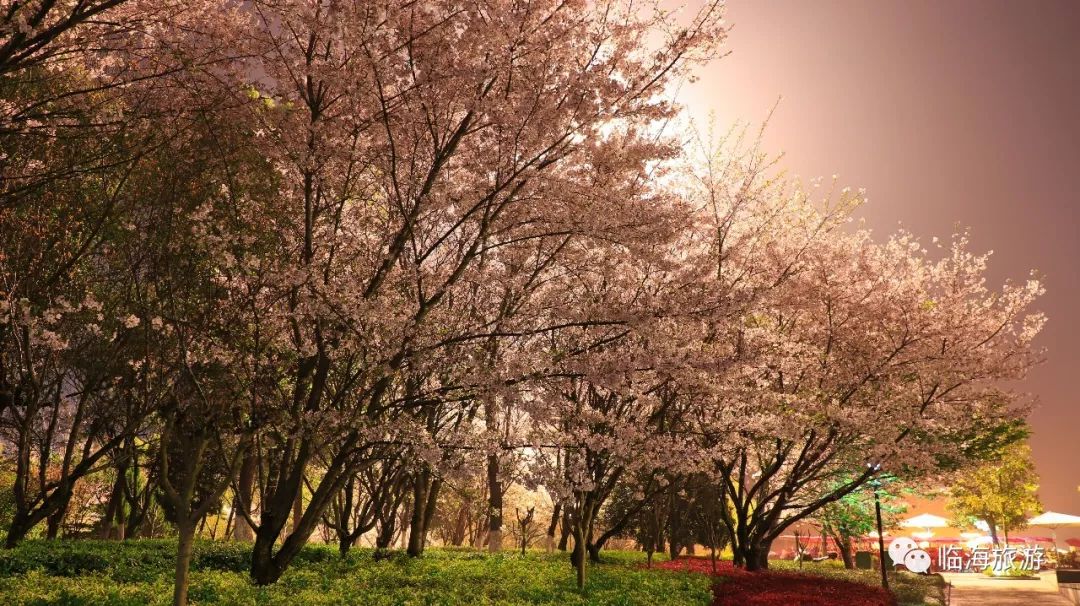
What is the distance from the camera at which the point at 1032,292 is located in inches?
778

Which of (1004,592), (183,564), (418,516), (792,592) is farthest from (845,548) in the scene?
(183,564)

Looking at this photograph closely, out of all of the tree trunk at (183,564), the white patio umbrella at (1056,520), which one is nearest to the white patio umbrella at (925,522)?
the white patio umbrella at (1056,520)

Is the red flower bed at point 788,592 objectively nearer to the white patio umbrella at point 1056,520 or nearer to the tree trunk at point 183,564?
the tree trunk at point 183,564

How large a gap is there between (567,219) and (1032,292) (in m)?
17.8

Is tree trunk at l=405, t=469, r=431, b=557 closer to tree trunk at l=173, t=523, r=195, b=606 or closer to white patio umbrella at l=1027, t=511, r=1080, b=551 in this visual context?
tree trunk at l=173, t=523, r=195, b=606

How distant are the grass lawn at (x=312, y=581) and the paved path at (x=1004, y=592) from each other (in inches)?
463

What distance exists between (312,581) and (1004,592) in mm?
24416

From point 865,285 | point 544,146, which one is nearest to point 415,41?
point 544,146

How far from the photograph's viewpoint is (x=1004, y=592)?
77.8ft

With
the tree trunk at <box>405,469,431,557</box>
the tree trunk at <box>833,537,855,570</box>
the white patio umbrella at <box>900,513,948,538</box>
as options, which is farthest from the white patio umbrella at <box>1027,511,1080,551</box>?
the tree trunk at <box>405,469,431,557</box>

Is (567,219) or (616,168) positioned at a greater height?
(616,168)

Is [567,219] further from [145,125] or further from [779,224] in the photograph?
[779,224]

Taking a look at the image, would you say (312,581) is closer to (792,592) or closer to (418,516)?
(418,516)

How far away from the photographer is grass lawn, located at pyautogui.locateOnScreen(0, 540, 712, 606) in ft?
26.6
